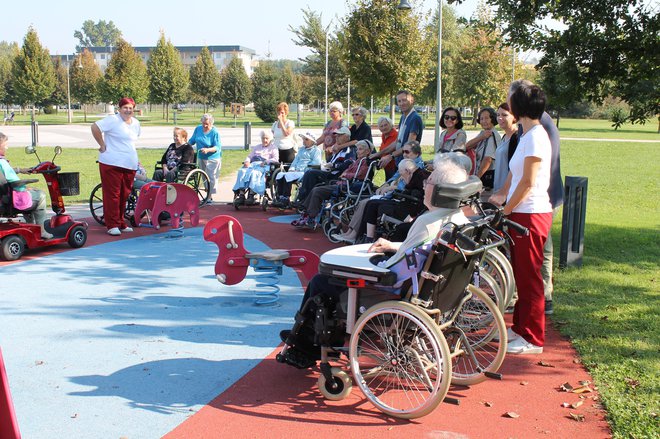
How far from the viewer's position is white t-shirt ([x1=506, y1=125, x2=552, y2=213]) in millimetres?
4766

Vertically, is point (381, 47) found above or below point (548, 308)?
above

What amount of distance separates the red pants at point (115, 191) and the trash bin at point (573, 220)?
6057 mm

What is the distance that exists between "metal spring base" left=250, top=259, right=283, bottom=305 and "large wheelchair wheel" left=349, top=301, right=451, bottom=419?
1920 mm

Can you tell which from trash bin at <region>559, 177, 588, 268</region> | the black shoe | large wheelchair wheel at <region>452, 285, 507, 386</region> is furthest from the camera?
trash bin at <region>559, 177, 588, 268</region>

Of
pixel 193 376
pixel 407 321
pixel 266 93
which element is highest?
pixel 266 93

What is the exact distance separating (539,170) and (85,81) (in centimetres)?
5947

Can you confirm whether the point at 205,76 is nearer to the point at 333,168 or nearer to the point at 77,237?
the point at 333,168

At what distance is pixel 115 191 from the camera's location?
971cm

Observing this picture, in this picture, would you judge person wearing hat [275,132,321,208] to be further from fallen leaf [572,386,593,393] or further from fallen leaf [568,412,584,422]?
fallen leaf [568,412,584,422]


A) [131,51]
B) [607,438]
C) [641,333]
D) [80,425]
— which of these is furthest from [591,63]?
[131,51]

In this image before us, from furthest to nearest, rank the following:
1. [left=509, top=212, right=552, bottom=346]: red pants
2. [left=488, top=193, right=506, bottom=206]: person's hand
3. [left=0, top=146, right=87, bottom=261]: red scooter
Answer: [left=0, top=146, right=87, bottom=261]: red scooter, [left=488, top=193, right=506, bottom=206]: person's hand, [left=509, top=212, right=552, bottom=346]: red pants

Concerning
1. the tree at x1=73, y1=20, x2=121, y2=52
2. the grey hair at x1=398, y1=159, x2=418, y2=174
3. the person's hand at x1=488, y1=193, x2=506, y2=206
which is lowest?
the person's hand at x1=488, y1=193, x2=506, y2=206

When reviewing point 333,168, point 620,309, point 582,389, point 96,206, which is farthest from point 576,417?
point 96,206

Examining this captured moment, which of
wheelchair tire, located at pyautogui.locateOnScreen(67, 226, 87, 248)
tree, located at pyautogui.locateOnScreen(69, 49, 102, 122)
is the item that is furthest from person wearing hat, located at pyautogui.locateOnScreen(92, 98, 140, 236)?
tree, located at pyautogui.locateOnScreen(69, 49, 102, 122)
